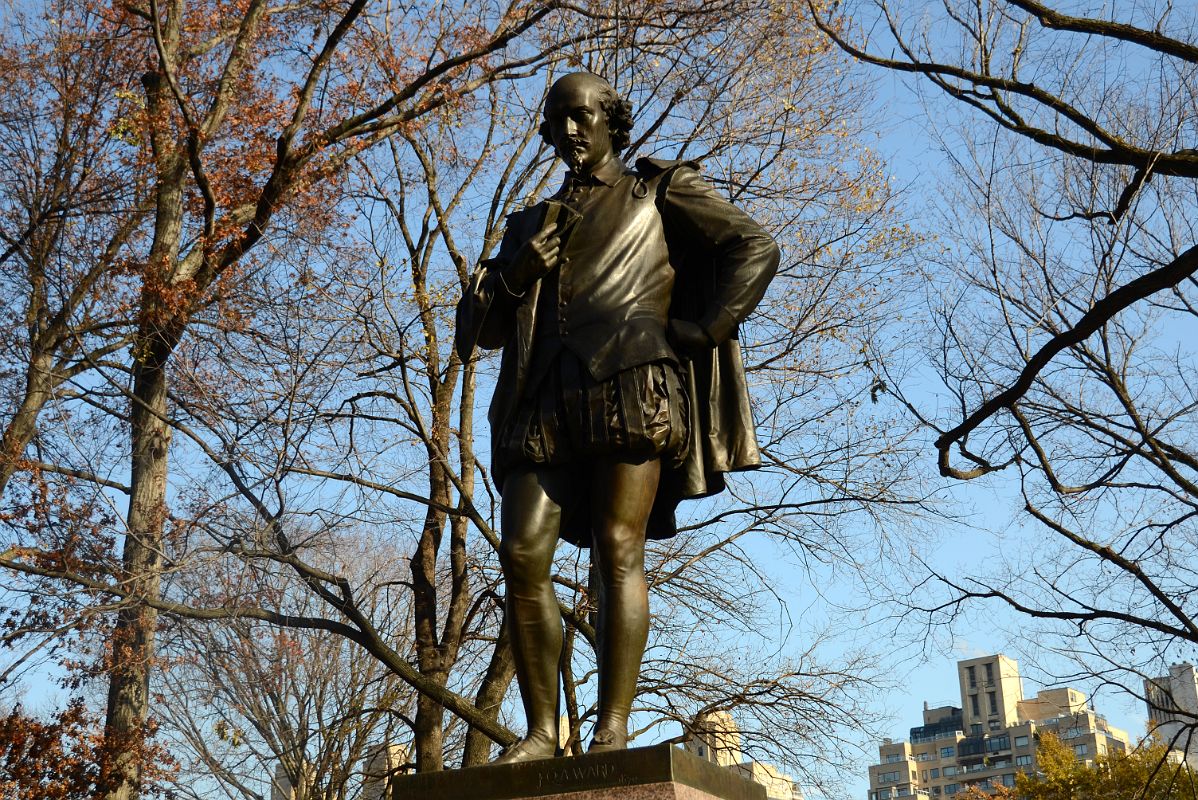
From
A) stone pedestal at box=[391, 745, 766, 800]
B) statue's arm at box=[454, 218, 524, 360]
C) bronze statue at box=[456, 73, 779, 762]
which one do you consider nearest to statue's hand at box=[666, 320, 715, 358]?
bronze statue at box=[456, 73, 779, 762]

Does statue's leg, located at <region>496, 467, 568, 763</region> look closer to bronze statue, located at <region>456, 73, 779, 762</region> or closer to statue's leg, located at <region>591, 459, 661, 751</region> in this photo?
bronze statue, located at <region>456, 73, 779, 762</region>

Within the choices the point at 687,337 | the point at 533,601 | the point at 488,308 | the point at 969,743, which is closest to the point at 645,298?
the point at 687,337

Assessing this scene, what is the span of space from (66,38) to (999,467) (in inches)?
459

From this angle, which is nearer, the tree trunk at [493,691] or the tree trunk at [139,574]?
the tree trunk at [139,574]

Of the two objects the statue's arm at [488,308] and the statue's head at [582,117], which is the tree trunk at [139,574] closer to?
the statue's arm at [488,308]

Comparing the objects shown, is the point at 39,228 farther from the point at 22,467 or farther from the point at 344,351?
the point at 344,351

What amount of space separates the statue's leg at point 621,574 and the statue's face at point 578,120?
3.64ft

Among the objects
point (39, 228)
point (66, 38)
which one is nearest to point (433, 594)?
point (39, 228)

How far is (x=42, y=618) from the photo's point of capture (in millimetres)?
13680

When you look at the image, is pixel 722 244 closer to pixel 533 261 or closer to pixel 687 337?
pixel 687 337

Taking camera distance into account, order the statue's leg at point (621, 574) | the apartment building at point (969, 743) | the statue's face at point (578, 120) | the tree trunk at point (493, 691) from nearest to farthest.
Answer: the statue's leg at point (621, 574) → the statue's face at point (578, 120) → the tree trunk at point (493, 691) → the apartment building at point (969, 743)

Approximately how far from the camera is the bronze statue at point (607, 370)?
4.06m

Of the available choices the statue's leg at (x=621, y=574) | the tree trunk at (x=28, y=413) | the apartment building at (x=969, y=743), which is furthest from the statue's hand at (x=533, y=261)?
the apartment building at (x=969, y=743)

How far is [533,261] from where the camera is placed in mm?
4305
